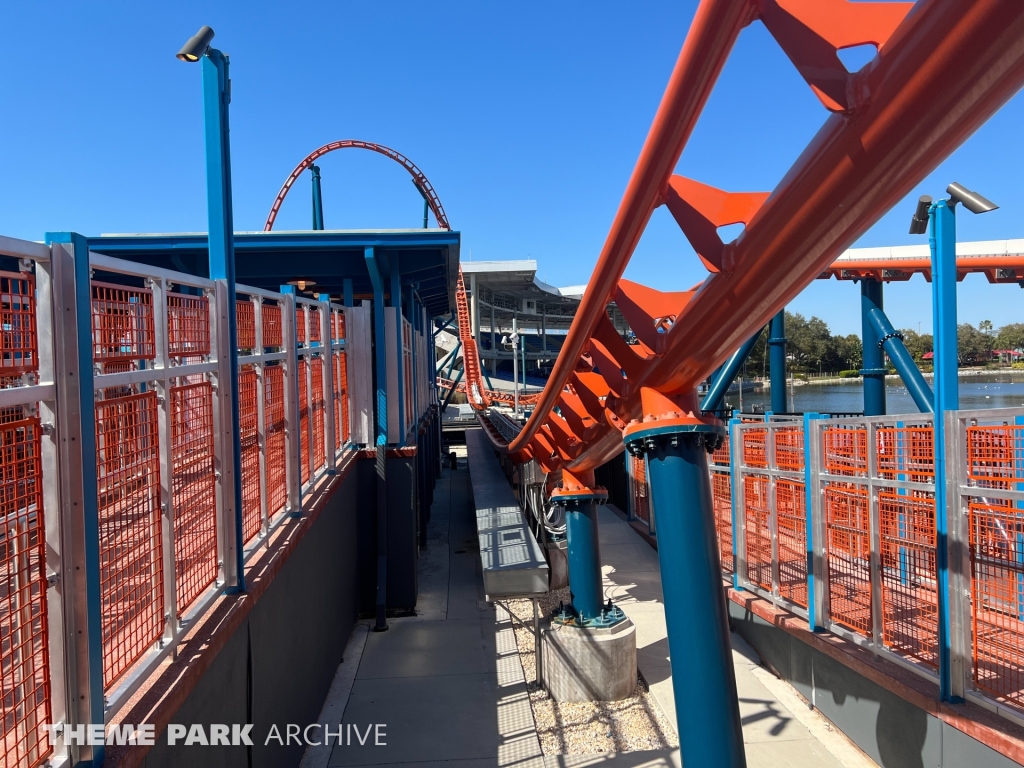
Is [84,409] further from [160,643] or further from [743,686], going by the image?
[743,686]

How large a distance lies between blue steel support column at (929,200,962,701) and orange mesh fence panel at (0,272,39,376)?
465 centimetres

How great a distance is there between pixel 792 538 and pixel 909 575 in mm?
1683

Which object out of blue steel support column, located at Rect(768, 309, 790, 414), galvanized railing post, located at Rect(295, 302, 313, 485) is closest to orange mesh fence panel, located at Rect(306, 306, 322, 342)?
galvanized railing post, located at Rect(295, 302, 313, 485)

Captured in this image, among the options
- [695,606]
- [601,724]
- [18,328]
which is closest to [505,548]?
[601,724]

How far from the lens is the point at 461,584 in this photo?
10.1 m

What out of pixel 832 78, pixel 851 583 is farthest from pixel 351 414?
pixel 832 78

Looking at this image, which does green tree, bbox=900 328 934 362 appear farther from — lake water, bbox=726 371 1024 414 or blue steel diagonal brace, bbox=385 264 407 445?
blue steel diagonal brace, bbox=385 264 407 445

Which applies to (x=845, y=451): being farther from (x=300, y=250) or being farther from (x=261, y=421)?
(x=300, y=250)

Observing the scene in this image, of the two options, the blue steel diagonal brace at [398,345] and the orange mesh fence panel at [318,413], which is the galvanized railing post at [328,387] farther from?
the blue steel diagonal brace at [398,345]

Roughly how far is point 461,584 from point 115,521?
774 centimetres

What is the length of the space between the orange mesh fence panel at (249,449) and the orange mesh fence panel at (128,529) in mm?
1542

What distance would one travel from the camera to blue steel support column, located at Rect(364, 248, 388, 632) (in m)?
8.44

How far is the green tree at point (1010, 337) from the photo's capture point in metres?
67.4

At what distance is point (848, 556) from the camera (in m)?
5.71
